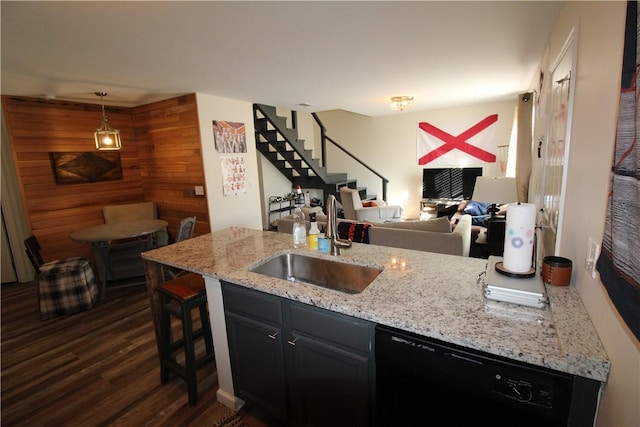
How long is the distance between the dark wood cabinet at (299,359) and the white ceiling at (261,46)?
5.43ft

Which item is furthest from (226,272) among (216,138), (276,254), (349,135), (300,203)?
(349,135)

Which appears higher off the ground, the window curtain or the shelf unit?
the window curtain

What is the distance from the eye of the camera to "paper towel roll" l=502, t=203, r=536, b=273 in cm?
111

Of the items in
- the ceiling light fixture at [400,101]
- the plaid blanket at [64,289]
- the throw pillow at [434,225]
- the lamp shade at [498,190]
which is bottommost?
the plaid blanket at [64,289]

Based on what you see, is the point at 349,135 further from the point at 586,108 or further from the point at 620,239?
the point at 620,239

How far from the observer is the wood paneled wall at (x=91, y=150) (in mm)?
3623

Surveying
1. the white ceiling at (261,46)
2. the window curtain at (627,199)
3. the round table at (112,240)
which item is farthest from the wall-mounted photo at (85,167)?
the window curtain at (627,199)

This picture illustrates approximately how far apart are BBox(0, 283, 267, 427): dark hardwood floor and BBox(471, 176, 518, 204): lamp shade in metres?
2.94

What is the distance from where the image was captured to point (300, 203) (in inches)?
264

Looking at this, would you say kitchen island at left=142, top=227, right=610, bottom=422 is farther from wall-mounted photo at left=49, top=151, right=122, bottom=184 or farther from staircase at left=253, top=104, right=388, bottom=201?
staircase at left=253, top=104, right=388, bottom=201

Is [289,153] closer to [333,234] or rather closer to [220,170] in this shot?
[220,170]

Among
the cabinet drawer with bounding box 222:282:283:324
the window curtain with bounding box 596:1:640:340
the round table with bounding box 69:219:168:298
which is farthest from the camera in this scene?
the round table with bounding box 69:219:168:298

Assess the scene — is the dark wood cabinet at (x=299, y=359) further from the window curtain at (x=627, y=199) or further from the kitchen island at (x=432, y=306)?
the window curtain at (x=627, y=199)

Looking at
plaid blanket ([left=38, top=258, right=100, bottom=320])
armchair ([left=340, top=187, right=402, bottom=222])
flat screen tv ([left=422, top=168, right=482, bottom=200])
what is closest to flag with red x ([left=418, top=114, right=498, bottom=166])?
flat screen tv ([left=422, top=168, right=482, bottom=200])
